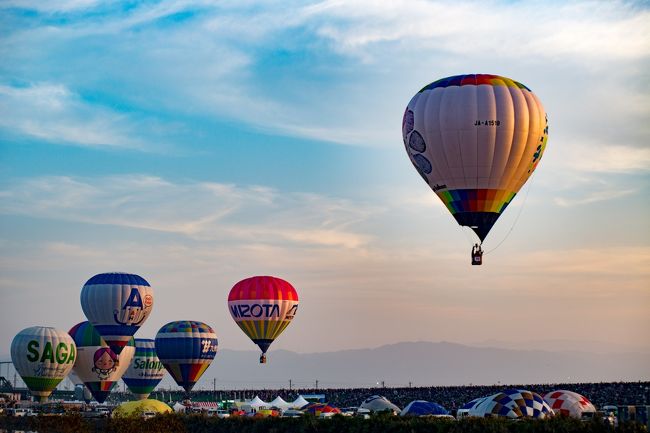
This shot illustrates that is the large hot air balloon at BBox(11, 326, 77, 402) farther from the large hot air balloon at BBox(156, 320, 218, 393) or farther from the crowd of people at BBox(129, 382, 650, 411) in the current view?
the crowd of people at BBox(129, 382, 650, 411)

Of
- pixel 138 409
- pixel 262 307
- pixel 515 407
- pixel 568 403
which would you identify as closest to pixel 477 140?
pixel 568 403

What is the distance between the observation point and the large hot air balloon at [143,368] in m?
128

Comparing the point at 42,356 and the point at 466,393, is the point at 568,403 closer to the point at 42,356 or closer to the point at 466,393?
the point at 466,393

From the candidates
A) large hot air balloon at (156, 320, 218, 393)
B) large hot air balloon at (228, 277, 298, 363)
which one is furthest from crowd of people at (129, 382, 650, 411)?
large hot air balloon at (156, 320, 218, 393)

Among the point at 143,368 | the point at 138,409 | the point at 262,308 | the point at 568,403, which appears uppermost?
the point at 262,308

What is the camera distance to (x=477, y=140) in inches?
2574

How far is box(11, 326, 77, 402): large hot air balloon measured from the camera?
112750mm

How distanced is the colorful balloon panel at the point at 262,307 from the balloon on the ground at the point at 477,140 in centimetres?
4267

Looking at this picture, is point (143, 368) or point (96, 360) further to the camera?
point (143, 368)

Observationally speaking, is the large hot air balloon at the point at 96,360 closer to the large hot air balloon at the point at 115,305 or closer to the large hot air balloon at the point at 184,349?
the large hot air balloon at the point at 184,349

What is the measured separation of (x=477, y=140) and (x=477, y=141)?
0.09 metres

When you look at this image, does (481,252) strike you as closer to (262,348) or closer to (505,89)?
(505,89)

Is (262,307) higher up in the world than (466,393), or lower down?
higher up

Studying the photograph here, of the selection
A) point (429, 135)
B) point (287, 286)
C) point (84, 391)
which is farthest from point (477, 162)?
point (84, 391)
